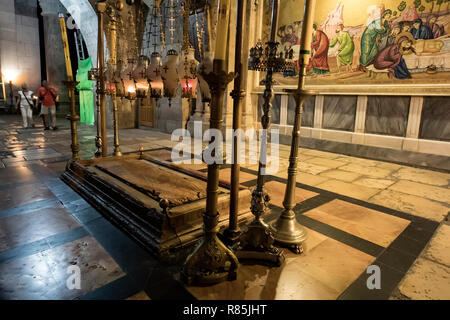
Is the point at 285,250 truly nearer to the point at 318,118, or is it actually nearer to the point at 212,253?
the point at 212,253

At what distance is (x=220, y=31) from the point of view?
155 centimetres

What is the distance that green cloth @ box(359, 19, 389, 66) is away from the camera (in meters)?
5.98

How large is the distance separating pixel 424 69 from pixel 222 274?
5.93 meters

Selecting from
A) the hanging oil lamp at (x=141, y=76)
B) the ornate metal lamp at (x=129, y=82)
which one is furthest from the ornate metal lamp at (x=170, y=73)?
the ornate metal lamp at (x=129, y=82)

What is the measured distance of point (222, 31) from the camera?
5.09 ft

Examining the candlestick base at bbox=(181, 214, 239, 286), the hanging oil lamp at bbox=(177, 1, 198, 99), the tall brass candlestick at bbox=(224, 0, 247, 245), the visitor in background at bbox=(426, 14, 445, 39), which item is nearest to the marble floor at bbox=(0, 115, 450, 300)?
the candlestick base at bbox=(181, 214, 239, 286)

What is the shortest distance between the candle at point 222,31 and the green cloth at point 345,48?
5862 mm

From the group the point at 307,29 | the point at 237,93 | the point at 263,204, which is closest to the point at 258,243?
the point at 263,204

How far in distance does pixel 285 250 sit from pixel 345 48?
19.2ft

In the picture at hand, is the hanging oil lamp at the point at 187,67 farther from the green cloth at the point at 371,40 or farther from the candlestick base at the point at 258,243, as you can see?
the green cloth at the point at 371,40

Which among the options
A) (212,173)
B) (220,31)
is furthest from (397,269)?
(220,31)

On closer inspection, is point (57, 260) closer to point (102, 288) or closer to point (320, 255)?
point (102, 288)

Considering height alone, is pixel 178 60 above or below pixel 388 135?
above

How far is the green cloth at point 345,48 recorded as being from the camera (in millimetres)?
6430
